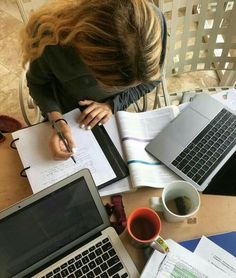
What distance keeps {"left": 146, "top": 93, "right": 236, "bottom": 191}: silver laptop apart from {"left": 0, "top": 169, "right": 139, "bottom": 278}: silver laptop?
27cm

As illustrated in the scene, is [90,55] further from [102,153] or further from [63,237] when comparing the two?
[63,237]

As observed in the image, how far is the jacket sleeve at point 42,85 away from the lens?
3.82 feet

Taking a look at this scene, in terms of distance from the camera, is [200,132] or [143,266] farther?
[200,132]

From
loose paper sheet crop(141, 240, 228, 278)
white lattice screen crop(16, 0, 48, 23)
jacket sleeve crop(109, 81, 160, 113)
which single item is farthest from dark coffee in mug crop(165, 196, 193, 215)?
white lattice screen crop(16, 0, 48, 23)

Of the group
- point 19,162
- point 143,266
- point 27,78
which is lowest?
point 143,266

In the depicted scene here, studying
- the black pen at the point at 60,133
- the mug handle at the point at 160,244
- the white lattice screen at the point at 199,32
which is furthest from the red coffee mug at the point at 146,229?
the white lattice screen at the point at 199,32

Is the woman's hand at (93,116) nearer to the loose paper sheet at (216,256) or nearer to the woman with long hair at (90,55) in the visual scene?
the woman with long hair at (90,55)

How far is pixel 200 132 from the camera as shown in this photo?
1077 millimetres

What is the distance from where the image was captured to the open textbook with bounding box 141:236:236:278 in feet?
2.73

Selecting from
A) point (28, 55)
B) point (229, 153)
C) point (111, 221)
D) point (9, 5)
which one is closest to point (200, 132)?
point (229, 153)

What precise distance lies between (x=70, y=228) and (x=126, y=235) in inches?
5.8

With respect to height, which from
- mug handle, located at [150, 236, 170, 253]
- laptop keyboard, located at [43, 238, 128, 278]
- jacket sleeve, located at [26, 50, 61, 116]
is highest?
jacket sleeve, located at [26, 50, 61, 116]

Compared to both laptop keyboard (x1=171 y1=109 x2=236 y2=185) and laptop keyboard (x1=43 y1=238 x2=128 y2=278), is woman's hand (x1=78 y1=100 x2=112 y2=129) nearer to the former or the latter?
laptop keyboard (x1=171 y1=109 x2=236 y2=185)

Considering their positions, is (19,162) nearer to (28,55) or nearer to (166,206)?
(28,55)
